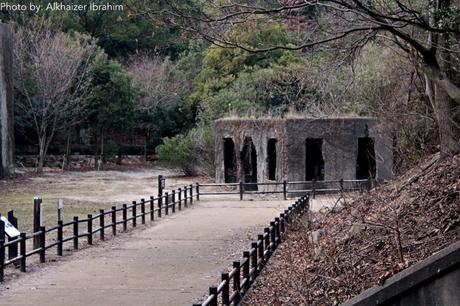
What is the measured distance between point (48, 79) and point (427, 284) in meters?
45.1

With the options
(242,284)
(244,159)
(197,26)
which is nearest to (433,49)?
(197,26)

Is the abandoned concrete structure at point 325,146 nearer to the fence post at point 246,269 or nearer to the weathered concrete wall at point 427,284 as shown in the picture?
the fence post at point 246,269

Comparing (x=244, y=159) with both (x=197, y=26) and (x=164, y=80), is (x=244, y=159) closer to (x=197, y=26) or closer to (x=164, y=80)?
(x=164, y=80)

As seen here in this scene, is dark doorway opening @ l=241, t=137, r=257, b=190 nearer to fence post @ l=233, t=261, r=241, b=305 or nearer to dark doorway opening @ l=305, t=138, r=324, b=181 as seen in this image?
dark doorway opening @ l=305, t=138, r=324, b=181

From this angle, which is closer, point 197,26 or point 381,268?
point 381,268

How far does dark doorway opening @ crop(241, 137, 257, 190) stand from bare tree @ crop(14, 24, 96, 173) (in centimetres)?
1693

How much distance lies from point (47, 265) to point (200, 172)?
116ft

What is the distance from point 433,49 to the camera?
11.6 m

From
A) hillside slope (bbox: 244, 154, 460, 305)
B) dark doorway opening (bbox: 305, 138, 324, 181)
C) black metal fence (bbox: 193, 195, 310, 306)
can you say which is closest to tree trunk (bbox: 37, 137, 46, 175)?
Result: dark doorway opening (bbox: 305, 138, 324, 181)

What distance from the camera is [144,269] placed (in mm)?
13898

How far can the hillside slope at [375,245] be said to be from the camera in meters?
8.74

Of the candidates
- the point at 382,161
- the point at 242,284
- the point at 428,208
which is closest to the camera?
the point at 428,208

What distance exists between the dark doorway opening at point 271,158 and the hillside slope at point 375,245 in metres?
21.6

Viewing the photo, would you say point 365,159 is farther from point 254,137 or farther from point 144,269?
point 144,269
